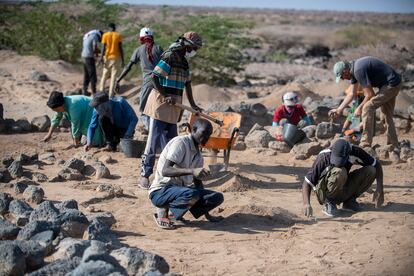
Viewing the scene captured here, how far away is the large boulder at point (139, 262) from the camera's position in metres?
4.55

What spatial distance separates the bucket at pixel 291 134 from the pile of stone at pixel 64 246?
3.86m

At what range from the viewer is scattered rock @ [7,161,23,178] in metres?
7.60

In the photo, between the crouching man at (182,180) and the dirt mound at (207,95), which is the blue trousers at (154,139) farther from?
the dirt mound at (207,95)

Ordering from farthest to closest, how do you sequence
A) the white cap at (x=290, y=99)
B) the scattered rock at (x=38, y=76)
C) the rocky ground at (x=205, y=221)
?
the scattered rock at (x=38, y=76), the white cap at (x=290, y=99), the rocky ground at (x=205, y=221)

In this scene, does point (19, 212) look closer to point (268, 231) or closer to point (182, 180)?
point (182, 180)

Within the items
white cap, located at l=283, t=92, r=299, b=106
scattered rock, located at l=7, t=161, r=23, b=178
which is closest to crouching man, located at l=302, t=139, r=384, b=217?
white cap, located at l=283, t=92, r=299, b=106

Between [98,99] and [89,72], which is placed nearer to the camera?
[98,99]

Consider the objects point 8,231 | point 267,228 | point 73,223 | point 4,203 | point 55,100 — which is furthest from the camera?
point 55,100

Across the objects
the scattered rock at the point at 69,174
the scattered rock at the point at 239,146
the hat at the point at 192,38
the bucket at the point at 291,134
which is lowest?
the scattered rock at the point at 69,174

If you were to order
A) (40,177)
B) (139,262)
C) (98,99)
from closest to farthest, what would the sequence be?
(139,262) → (40,177) → (98,99)

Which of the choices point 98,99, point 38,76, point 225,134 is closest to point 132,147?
point 98,99

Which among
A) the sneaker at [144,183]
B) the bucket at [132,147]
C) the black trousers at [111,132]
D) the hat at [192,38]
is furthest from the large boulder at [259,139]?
the hat at [192,38]

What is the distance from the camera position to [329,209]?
6297 millimetres

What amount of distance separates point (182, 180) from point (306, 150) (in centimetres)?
329
